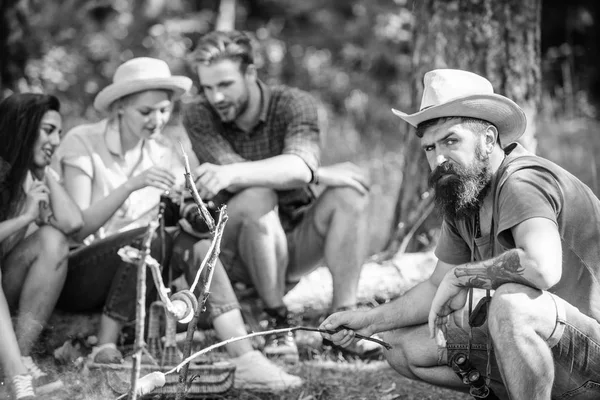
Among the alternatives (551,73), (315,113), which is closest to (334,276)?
(315,113)

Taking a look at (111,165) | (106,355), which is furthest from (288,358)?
(111,165)

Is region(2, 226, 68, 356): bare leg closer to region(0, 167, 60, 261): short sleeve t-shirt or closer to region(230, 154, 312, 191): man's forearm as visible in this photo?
region(0, 167, 60, 261): short sleeve t-shirt

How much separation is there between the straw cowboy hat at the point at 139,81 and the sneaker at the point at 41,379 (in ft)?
5.03

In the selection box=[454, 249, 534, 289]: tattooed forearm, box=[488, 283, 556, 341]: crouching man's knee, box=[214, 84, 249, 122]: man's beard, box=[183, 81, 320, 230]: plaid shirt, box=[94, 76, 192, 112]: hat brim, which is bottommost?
box=[488, 283, 556, 341]: crouching man's knee

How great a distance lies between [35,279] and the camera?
3965 mm

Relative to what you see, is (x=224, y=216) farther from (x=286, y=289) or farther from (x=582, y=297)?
(x=286, y=289)

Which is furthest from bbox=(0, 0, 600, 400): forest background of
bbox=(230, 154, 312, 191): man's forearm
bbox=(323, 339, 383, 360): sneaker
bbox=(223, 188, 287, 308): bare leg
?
bbox=(230, 154, 312, 191): man's forearm

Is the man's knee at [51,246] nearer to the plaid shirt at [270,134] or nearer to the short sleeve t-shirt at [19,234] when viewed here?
the short sleeve t-shirt at [19,234]

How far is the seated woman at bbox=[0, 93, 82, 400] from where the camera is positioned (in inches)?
155

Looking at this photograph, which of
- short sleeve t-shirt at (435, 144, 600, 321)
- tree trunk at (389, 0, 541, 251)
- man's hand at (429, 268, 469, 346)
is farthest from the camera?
tree trunk at (389, 0, 541, 251)

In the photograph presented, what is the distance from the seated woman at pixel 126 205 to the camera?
4012 mm

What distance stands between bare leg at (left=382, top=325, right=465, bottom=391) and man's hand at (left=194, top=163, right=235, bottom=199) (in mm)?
1249

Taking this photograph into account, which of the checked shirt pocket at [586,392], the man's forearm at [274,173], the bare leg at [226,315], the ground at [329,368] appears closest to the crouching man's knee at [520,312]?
the checked shirt pocket at [586,392]

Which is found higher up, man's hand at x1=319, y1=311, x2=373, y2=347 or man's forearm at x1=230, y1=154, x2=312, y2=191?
man's forearm at x1=230, y1=154, x2=312, y2=191
